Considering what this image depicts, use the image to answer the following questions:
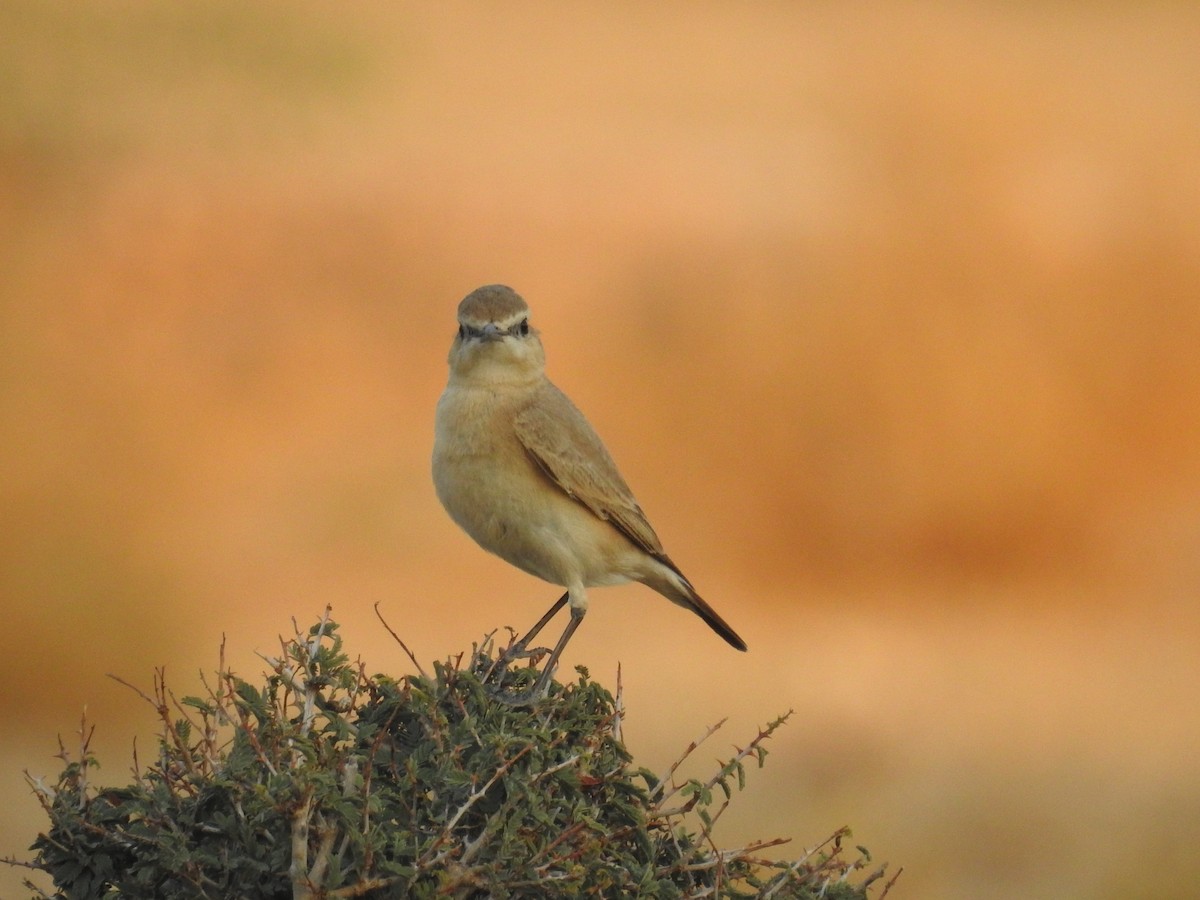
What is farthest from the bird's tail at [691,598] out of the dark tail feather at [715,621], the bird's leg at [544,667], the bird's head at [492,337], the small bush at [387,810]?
the small bush at [387,810]

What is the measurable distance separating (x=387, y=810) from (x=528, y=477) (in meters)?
2.43

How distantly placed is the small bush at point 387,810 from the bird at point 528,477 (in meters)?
1.65

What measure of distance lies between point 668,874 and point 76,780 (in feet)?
5.98

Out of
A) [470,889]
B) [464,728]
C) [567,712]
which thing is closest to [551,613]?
[567,712]

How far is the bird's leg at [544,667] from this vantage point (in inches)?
192

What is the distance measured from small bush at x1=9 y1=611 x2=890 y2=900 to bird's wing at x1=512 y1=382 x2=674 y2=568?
70.6 inches

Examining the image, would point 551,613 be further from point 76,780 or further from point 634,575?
point 76,780

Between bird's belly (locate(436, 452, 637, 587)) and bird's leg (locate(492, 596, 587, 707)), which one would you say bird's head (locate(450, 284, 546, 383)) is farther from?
bird's leg (locate(492, 596, 587, 707))

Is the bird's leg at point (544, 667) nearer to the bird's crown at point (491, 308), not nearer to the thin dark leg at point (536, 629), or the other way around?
the thin dark leg at point (536, 629)

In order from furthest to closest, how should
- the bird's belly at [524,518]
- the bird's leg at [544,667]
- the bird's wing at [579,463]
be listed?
the bird's wing at [579,463] < the bird's belly at [524,518] < the bird's leg at [544,667]

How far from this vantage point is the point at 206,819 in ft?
13.5

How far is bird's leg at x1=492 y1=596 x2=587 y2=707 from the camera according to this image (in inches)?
192

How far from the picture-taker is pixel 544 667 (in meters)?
5.44

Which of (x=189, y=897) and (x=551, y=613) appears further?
(x=551, y=613)
